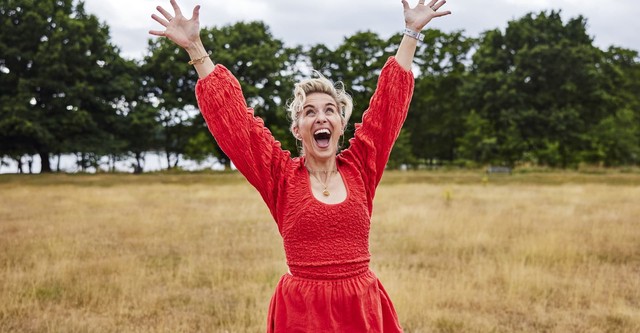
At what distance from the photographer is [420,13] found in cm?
279

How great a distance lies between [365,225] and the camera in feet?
8.50

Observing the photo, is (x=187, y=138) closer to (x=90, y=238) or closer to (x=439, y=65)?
(x=439, y=65)

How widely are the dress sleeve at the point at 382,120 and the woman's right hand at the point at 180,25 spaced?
0.83 meters

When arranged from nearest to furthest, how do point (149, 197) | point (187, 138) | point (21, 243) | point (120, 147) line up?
1. point (21, 243)
2. point (149, 197)
3. point (120, 147)
4. point (187, 138)

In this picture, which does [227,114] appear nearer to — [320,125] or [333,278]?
[320,125]

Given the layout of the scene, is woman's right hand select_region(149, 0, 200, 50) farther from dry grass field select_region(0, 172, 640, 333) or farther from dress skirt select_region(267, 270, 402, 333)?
dry grass field select_region(0, 172, 640, 333)

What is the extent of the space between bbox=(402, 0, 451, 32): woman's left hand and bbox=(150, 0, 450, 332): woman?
0.13 meters

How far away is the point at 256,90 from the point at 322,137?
119 ft

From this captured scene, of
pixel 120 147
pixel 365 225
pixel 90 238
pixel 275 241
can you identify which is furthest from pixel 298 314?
pixel 120 147

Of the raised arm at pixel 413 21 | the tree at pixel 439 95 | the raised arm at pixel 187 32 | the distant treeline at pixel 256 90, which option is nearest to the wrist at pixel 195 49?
the raised arm at pixel 187 32

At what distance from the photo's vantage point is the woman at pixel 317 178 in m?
2.48

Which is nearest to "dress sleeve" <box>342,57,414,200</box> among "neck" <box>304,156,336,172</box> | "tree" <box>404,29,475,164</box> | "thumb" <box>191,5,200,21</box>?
"neck" <box>304,156,336,172</box>

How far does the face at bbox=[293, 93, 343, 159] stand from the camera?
8.43ft

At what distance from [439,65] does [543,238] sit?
37.2 m
